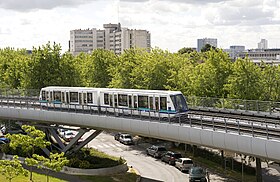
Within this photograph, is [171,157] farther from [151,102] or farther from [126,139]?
[126,139]

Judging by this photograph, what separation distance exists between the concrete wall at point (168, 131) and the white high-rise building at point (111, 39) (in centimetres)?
12763

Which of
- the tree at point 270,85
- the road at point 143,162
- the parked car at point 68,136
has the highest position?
the tree at point 270,85

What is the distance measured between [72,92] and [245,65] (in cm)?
1702

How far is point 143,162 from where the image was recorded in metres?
45.6

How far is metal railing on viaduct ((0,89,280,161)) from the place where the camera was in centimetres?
2511

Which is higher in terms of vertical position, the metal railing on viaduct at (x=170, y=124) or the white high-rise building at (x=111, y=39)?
the white high-rise building at (x=111, y=39)

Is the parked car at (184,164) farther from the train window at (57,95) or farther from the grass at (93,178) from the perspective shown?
the train window at (57,95)

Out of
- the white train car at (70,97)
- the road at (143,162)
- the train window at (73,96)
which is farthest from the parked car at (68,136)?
the train window at (73,96)

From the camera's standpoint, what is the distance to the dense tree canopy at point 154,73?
137ft

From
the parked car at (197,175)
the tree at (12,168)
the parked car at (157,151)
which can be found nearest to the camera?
the tree at (12,168)

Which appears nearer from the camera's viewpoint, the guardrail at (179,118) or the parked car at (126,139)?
the guardrail at (179,118)

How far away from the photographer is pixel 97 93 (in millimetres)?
41031

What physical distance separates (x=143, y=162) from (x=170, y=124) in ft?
52.8

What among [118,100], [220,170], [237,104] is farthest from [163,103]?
[220,170]
